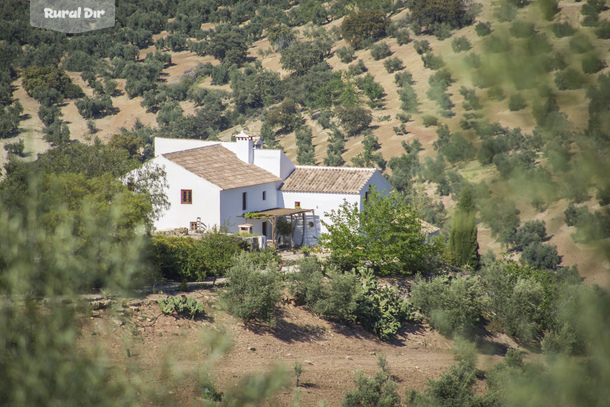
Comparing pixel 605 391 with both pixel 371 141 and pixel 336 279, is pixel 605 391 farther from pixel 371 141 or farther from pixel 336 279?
pixel 371 141

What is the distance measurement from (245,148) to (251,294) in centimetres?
1757

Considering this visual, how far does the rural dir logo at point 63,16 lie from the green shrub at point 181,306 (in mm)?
95262

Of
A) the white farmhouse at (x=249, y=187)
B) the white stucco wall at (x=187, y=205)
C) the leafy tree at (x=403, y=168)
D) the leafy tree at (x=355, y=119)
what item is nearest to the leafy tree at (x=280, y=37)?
the leafy tree at (x=355, y=119)

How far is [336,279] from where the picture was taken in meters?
21.2

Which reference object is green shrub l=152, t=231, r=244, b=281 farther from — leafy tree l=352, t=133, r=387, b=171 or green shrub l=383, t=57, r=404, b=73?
green shrub l=383, t=57, r=404, b=73

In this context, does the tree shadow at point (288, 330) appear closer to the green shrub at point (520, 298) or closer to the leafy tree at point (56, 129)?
the green shrub at point (520, 298)

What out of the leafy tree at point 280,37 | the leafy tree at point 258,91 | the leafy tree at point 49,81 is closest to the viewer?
the leafy tree at point 49,81

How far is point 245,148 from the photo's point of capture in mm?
35281

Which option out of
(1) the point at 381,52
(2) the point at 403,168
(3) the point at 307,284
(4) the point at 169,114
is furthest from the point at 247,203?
(1) the point at 381,52

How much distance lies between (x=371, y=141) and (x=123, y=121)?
36958 mm

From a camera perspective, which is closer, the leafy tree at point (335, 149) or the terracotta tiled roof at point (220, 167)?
the terracotta tiled roof at point (220, 167)

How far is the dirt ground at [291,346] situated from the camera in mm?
14781

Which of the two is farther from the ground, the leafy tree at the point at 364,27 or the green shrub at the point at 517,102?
the leafy tree at the point at 364,27

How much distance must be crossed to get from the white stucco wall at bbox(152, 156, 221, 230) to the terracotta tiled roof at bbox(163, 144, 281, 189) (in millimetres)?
346
